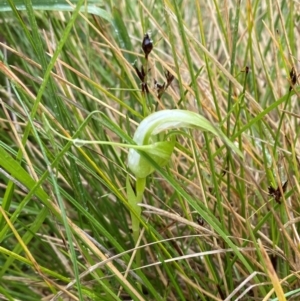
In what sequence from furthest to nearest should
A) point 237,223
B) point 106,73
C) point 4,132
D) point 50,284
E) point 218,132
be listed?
point 106,73 → point 4,132 → point 237,223 → point 50,284 → point 218,132

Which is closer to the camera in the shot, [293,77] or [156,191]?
[293,77]

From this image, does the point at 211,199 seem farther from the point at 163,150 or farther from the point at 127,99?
the point at 127,99

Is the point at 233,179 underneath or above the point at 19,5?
underneath

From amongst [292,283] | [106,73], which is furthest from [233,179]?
[106,73]

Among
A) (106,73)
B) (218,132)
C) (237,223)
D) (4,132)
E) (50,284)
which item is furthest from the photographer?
(106,73)

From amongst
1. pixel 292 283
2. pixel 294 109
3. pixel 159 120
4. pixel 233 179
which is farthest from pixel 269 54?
pixel 159 120

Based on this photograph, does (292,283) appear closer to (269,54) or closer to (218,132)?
(218,132)

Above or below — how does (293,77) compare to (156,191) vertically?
above

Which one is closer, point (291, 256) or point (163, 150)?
point (163, 150)

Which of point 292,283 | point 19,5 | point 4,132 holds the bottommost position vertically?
point 292,283
